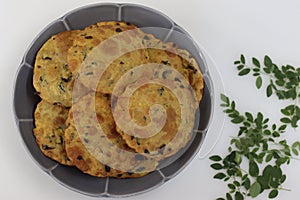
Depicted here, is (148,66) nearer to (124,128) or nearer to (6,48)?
(124,128)

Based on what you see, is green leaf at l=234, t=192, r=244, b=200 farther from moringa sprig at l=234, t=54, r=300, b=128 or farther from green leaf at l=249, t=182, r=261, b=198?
moringa sprig at l=234, t=54, r=300, b=128

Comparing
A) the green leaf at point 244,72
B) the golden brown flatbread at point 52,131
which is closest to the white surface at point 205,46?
the green leaf at point 244,72

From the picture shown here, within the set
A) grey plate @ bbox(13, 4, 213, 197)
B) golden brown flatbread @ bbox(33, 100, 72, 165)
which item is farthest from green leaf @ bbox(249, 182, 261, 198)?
golden brown flatbread @ bbox(33, 100, 72, 165)

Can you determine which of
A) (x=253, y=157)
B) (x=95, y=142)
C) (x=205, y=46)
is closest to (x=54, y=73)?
(x=95, y=142)

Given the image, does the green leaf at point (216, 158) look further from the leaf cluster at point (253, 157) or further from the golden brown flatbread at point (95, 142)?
the golden brown flatbread at point (95, 142)

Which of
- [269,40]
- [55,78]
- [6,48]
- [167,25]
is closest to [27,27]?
[6,48]

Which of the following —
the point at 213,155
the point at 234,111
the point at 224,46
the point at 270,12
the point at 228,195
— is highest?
the point at 270,12
